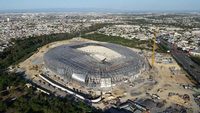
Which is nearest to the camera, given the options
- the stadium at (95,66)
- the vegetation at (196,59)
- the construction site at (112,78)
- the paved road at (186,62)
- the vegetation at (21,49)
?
the construction site at (112,78)

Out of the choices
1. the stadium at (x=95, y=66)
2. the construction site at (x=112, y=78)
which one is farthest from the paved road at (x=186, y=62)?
the stadium at (x=95, y=66)

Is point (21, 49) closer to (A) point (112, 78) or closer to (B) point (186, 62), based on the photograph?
(A) point (112, 78)

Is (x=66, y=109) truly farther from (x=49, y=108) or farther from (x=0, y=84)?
(x=0, y=84)

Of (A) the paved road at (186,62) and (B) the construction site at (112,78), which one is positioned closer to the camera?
(B) the construction site at (112,78)

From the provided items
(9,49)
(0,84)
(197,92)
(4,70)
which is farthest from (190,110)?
(9,49)

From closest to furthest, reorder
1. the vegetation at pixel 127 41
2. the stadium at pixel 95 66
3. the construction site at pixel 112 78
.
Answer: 1. the construction site at pixel 112 78
2. the stadium at pixel 95 66
3. the vegetation at pixel 127 41

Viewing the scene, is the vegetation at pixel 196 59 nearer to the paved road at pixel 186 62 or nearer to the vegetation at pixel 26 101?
the paved road at pixel 186 62
